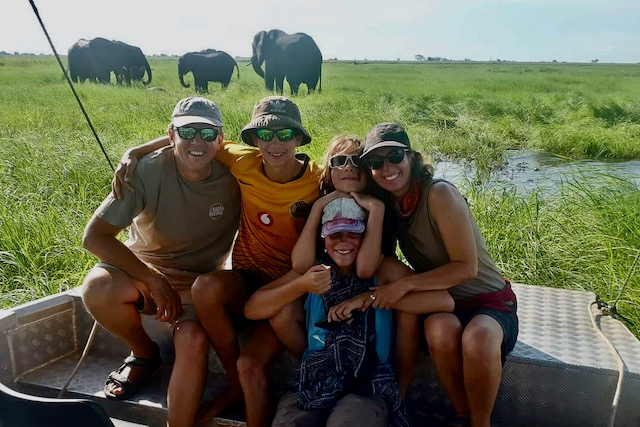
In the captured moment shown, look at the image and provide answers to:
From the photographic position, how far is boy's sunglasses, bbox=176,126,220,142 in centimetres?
269

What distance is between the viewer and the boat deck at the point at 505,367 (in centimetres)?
241

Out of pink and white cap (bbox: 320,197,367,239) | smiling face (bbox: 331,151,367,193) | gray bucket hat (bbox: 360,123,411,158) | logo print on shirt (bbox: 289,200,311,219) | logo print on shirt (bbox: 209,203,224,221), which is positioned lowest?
logo print on shirt (bbox: 209,203,224,221)

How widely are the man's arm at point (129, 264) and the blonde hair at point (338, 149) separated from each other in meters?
0.74

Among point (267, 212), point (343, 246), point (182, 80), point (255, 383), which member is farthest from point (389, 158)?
point (182, 80)

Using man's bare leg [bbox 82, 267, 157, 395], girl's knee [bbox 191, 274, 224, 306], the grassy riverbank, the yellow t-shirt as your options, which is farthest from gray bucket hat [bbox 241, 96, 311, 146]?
the grassy riverbank

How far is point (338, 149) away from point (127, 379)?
121cm

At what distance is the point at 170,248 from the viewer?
114 inches

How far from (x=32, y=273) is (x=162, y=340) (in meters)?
1.85

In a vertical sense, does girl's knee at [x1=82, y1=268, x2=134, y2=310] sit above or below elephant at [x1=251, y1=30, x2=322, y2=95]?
above

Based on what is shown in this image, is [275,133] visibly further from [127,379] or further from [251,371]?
[127,379]

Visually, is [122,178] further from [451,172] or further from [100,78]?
[100,78]

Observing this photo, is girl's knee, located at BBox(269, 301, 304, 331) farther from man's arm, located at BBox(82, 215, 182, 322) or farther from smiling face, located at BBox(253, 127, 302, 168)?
smiling face, located at BBox(253, 127, 302, 168)

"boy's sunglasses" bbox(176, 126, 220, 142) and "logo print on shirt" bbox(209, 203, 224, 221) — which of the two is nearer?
"boy's sunglasses" bbox(176, 126, 220, 142)

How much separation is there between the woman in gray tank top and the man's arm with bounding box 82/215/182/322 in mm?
824
